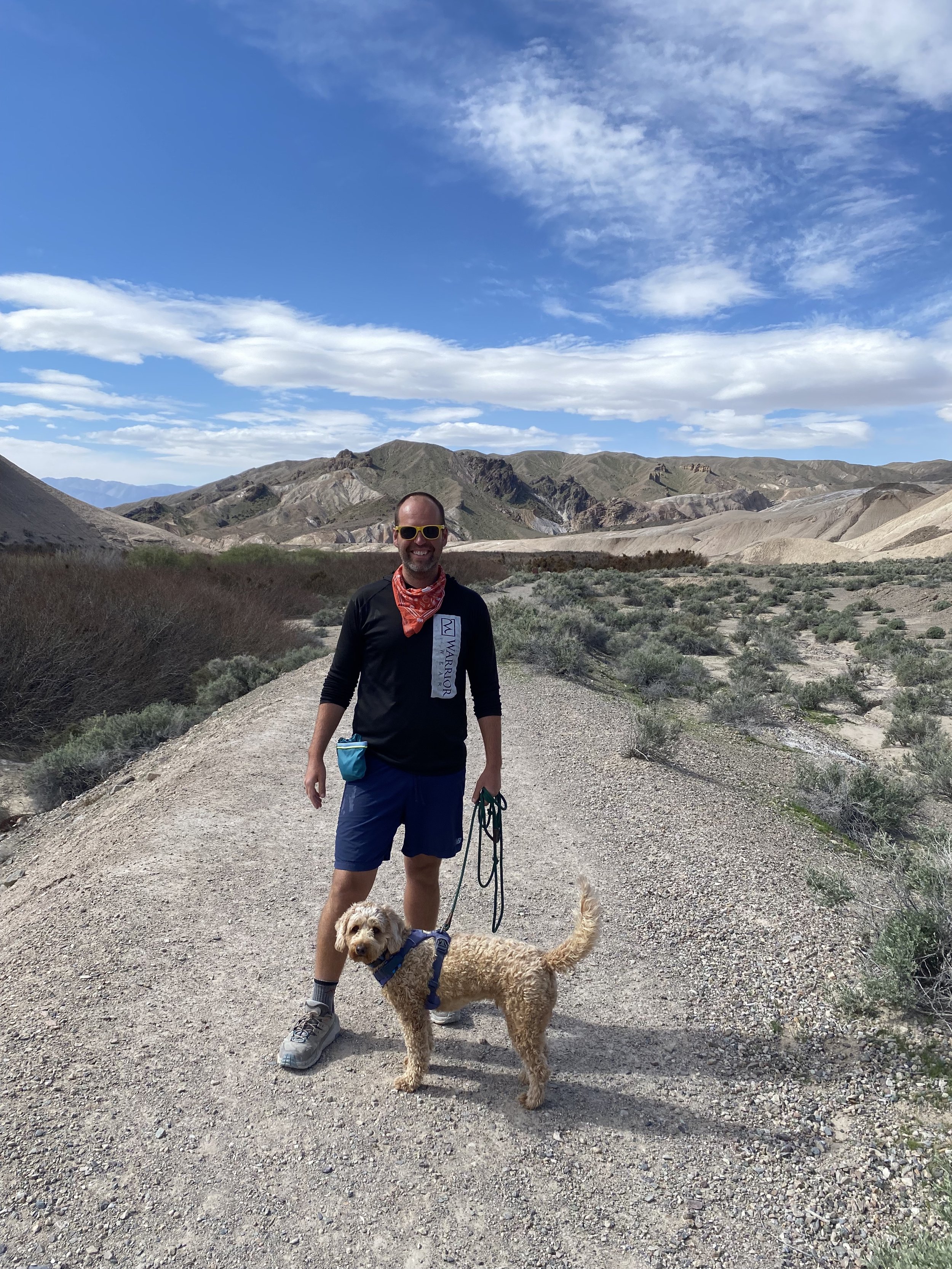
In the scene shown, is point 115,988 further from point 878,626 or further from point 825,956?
point 878,626

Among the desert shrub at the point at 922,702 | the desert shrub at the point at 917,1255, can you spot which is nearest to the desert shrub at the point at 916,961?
the desert shrub at the point at 917,1255

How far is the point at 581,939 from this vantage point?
2719 millimetres

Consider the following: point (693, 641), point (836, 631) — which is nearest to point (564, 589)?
point (836, 631)

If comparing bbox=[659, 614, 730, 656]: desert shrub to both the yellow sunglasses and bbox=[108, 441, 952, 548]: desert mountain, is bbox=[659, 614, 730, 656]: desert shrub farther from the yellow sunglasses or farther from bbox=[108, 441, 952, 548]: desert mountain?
bbox=[108, 441, 952, 548]: desert mountain

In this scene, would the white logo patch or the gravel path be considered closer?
the gravel path

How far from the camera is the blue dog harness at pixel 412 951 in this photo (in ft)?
9.31

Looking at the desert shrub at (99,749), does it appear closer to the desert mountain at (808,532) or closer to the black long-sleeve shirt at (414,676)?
the black long-sleeve shirt at (414,676)

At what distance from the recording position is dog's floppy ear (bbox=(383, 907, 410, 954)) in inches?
111

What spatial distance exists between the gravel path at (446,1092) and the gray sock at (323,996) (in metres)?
0.23

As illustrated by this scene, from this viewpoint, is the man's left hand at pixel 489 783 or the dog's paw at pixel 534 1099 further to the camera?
the man's left hand at pixel 489 783

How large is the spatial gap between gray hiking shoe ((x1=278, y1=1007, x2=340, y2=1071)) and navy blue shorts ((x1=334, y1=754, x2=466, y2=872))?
72 centimetres

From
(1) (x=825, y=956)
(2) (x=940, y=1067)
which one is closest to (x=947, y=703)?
(1) (x=825, y=956)

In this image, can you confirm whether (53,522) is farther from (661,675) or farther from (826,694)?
(826,694)

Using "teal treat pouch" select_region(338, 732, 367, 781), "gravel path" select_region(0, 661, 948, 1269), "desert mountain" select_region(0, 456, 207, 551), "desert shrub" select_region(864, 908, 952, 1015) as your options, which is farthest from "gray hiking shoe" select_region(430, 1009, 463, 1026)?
"desert mountain" select_region(0, 456, 207, 551)
